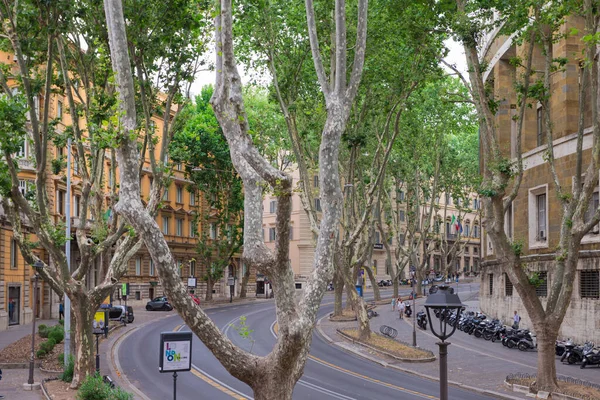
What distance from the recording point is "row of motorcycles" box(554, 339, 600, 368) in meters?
25.9

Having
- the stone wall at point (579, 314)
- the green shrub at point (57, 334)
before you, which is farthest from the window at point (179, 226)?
the stone wall at point (579, 314)

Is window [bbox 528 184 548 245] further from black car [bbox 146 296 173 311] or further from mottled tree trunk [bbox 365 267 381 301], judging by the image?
black car [bbox 146 296 173 311]

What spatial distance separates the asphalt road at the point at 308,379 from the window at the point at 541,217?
10.8 metres

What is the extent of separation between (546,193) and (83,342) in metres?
21.4

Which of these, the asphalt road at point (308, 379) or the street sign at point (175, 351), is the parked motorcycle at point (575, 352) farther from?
the street sign at point (175, 351)

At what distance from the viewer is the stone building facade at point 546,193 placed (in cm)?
2920

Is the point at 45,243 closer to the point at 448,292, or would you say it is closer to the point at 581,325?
the point at 448,292

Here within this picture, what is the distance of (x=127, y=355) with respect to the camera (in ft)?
95.1

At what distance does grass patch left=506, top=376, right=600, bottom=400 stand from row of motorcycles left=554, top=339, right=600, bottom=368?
16.1 feet

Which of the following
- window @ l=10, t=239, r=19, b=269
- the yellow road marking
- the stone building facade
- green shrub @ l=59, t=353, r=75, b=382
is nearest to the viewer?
the yellow road marking

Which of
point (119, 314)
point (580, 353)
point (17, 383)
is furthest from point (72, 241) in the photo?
point (580, 353)

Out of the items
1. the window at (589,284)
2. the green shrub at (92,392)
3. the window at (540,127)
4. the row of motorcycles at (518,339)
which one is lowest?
the row of motorcycles at (518,339)

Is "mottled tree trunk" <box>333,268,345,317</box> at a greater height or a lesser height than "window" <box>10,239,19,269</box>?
lesser

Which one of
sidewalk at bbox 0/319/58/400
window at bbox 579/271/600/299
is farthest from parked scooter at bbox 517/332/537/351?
sidewalk at bbox 0/319/58/400
